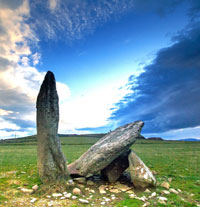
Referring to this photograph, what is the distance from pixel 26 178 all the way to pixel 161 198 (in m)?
8.90

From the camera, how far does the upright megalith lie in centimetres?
1143

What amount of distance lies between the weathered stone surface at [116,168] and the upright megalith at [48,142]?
9.27 ft

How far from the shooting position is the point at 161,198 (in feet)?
31.6

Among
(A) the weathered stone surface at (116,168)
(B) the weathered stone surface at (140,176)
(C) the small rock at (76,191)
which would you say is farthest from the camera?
(A) the weathered stone surface at (116,168)

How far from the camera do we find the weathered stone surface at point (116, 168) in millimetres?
12771

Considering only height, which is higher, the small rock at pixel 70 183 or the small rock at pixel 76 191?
the small rock at pixel 70 183

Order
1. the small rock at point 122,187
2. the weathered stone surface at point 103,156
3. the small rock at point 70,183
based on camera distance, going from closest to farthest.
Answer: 1. the small rock at point 122,187
2. the small rock at point 70,183
3. the weathered stone surface at point 103,156

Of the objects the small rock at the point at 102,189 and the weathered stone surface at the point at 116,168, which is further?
the weathered stone surface at the point at 116,168

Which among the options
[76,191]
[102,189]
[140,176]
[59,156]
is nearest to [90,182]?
[102,189]

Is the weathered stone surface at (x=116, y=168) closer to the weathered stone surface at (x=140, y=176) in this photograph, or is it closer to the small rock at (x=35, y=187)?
the weathered stone surface at (x=140, y=176)

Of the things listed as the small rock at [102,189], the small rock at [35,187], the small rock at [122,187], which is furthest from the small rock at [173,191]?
the small rock at [35,187]

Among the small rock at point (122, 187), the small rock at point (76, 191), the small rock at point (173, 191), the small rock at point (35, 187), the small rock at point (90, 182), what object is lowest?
the small rock at point (173, 191)

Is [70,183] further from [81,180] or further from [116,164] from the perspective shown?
[116,164]

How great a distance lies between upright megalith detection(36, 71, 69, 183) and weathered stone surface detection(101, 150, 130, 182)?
2.82 metres
